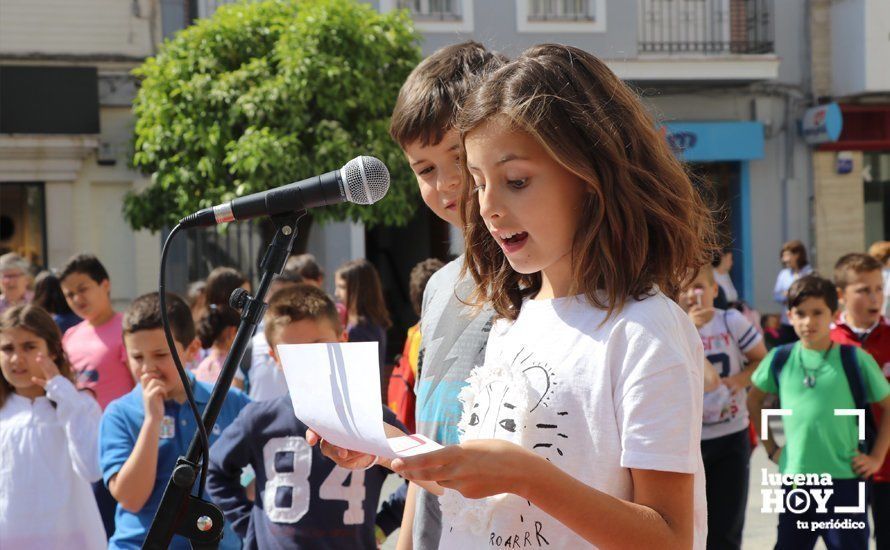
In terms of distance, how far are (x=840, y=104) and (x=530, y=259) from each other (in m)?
16.0

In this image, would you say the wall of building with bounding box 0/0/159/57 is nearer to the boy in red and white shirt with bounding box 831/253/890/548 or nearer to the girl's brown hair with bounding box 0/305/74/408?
the girl's brown hair with bounding box 0/305/74/408

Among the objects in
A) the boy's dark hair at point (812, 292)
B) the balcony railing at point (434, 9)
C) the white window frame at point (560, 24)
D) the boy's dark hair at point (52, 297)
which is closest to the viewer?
the boy's dark hair at point (812, 292)

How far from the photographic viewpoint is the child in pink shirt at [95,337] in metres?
5.69

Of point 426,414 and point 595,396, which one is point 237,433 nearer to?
point 426,414

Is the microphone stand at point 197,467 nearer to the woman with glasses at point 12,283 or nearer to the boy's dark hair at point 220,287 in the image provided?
the boy's dark hair at point 220,287

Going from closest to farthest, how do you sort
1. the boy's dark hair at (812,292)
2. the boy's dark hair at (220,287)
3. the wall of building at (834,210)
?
the boy's dark hair at (812,292) < the boy's dark hair at (220,287) < the wall of building at (834,210)

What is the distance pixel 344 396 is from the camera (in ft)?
5.52

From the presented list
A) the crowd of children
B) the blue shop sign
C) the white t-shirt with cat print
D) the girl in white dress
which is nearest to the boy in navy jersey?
the crowd of children

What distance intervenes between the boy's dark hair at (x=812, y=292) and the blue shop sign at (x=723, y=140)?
10.5 metres

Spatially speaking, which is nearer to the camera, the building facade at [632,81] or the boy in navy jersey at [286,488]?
the boy in navy jersey at [286,488]

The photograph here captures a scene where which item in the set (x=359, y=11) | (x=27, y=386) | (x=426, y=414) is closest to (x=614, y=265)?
(x=426, y=414)

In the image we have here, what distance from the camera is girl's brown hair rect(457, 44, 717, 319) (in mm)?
1857

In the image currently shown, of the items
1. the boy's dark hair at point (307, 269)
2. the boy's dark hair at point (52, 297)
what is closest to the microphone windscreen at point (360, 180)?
the boy's dark hair at point (52, 297)

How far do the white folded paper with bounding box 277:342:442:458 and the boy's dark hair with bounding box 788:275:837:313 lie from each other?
4.27 metres
